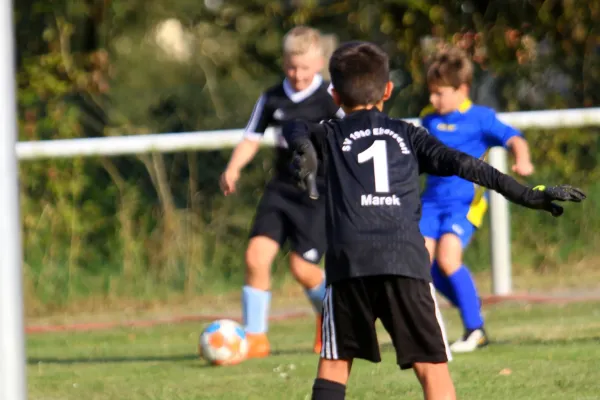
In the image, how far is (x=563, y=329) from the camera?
801 cm

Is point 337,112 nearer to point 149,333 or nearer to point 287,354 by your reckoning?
point 287,354

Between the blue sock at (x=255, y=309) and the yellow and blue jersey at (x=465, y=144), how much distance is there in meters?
1.15

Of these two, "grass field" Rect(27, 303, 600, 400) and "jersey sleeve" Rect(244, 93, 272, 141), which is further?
"jersey sleeve" Rect(244, 93, 272, 141)

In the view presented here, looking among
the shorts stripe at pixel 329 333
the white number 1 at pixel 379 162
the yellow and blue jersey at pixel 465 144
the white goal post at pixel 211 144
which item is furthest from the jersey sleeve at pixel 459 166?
the white goal post at pixel 211 144

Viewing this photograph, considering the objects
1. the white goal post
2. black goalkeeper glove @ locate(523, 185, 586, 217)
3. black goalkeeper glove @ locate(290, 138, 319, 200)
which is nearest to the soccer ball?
black goalkeeper glove @ locate(290, 138, 319, 200)

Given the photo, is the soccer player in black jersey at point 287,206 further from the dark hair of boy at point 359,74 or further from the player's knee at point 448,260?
the dark hair of boy at point 359,74

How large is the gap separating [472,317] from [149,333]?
2.96 metres

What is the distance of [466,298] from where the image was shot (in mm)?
7316

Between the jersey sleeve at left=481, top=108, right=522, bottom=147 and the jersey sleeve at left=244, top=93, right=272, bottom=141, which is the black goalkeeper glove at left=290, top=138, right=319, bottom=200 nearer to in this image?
the jersey sleeve at left=481, top=108, right=522, bottom=147

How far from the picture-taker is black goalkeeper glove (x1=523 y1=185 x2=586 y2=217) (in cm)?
448

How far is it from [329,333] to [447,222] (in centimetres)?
275

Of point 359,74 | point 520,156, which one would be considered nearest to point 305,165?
point 359,74

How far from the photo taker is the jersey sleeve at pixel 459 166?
15.0 feet

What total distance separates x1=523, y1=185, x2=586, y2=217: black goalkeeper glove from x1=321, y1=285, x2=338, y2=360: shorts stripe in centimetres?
79
